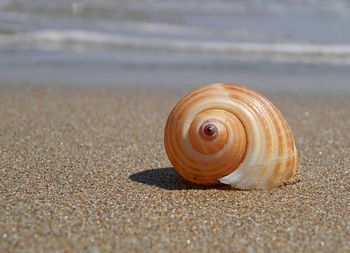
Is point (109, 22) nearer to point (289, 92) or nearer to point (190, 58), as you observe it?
point (190, 58)

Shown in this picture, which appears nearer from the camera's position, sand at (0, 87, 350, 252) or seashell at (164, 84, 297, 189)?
sand at (0, 87, 350, 252)

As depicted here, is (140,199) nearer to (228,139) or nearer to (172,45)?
(228,139)

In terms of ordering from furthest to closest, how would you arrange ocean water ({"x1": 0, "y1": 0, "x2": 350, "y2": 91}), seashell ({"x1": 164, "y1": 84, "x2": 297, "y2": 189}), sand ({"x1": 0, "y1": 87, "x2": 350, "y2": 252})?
ocean water ({"x1": 0, "y1": 0, "x2": 350, "y2": 91})
seashell ({"x1": 164, "y1": 84, "x2": 297, "y2": 189})
sand ({"x1": 0, "y1": 87, "x2": 350, "y2": 252})

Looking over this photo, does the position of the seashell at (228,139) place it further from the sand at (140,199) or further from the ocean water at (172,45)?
the ocean water at (172,45)

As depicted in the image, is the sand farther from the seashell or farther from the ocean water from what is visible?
the ocean water

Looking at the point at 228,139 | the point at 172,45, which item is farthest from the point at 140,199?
the point at 172,45

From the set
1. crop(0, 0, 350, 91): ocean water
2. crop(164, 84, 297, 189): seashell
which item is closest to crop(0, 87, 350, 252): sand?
crop(164, 84, 297, 189): seashell

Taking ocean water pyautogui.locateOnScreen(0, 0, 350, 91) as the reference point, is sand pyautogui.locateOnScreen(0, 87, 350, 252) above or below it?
below
